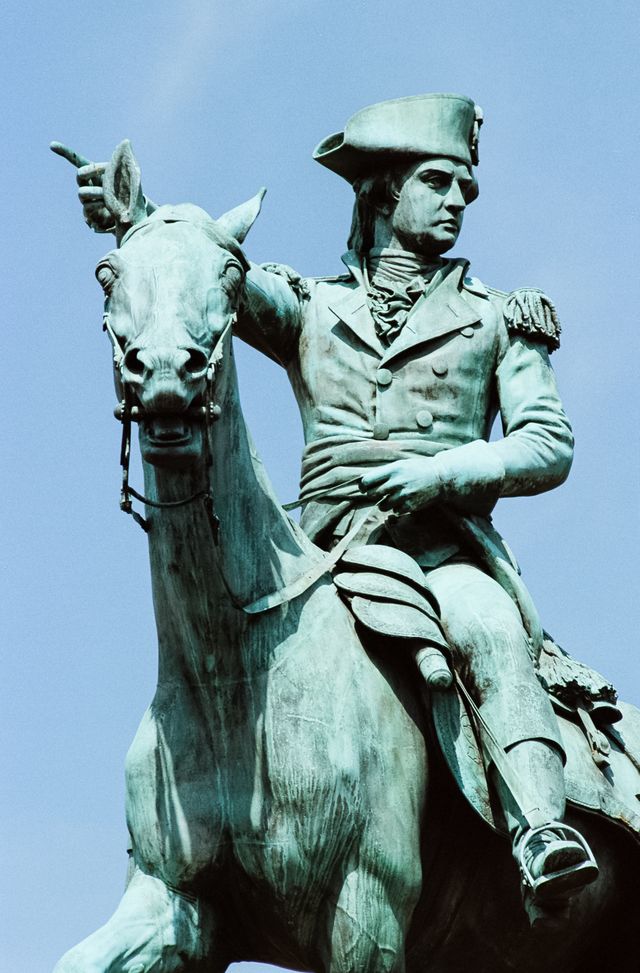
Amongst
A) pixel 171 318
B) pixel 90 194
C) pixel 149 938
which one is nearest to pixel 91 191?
pixel 90 194

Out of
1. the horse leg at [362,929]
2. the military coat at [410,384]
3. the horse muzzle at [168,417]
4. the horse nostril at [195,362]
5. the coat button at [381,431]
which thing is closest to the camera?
the horse muzzle at [168,417]

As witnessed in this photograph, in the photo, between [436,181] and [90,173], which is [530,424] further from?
[90,173]

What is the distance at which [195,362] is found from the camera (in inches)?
379

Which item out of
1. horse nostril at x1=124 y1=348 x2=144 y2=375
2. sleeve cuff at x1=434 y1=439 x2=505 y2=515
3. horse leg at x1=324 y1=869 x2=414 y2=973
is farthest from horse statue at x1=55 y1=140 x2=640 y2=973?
sleeve cuff at x1=434 y1=439 x2=505 y2=515

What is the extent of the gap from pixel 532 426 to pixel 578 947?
258 centimetres

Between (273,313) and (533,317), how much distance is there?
53.3 inches

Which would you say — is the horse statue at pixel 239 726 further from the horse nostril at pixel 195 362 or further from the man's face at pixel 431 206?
the man's face at pixel 431 206

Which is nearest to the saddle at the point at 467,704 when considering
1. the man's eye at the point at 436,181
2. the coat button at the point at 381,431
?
the coat button at the point at 381,431

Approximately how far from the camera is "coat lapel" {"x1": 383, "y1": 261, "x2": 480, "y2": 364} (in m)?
12.4

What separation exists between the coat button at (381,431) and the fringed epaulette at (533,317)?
0.92 m

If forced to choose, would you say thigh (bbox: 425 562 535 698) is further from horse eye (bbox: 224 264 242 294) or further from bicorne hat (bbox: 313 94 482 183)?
bicorne hat (bbox: 313 94 482 183)

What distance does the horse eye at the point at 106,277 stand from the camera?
10.0 m

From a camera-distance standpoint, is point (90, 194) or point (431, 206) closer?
point (90, 194)

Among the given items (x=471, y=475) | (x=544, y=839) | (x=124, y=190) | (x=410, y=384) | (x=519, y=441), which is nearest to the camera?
(x=544, y=839)
